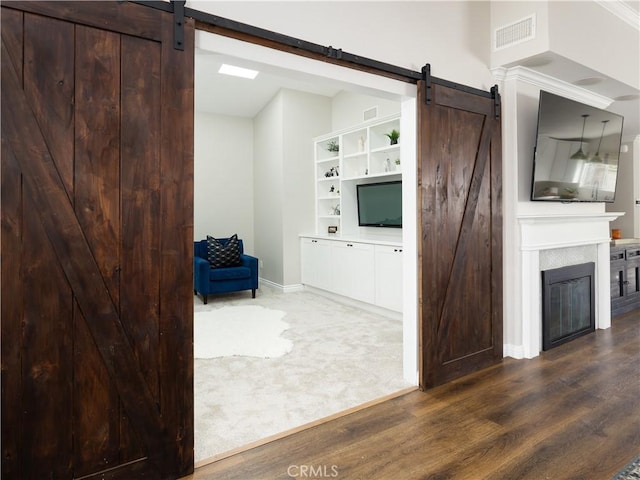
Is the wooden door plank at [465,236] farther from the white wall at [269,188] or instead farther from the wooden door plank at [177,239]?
the white wall at [269,188]

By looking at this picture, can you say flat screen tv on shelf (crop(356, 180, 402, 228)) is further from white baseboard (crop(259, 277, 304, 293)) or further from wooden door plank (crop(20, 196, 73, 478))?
wooden door plank (crop(20, 196, 73, 478))

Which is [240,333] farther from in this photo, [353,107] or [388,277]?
[353,107]

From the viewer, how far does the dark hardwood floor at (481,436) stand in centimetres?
187

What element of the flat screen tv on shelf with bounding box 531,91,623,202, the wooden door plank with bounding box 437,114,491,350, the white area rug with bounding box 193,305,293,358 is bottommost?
the white area rug with bounding box 193,305,293,358

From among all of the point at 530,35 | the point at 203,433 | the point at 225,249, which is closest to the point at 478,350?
the point at 203,433

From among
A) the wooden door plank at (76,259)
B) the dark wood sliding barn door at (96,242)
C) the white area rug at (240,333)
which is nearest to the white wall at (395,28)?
the dark wood sliding barn door at (96,242)

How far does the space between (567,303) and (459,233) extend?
5.24 ft

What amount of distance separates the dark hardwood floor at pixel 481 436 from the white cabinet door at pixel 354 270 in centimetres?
206

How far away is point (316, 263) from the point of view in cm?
602

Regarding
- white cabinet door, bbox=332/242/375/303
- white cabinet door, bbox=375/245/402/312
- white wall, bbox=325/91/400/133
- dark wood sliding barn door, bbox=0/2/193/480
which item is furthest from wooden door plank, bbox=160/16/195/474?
white wall, bbox=325/91/400/133

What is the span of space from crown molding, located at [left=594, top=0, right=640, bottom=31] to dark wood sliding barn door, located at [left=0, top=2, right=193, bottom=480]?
11.8 feet

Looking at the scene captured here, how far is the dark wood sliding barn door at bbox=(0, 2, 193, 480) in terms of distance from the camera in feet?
4.91

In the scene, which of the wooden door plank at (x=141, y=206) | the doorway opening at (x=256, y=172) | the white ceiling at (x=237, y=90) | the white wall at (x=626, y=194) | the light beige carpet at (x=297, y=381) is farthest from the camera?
the white wall at (x=626, y=194)

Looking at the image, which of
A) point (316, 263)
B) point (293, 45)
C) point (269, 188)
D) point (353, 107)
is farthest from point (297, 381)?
point (353, 107)
